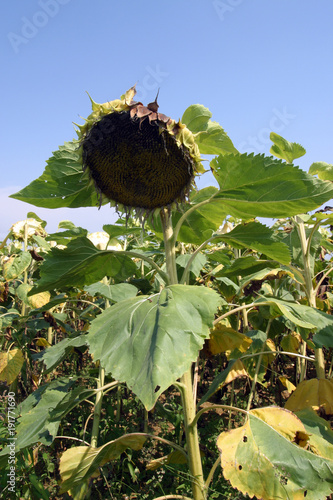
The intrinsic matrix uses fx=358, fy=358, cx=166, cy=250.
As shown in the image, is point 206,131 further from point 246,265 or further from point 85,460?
point 85,460

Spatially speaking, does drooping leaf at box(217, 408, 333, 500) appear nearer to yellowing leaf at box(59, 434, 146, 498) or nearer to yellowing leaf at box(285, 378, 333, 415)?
yellowing leaf at box(59, 434, 146, 498)

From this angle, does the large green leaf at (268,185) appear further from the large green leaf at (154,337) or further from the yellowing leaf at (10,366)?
the yellowing leaf at (10,366)

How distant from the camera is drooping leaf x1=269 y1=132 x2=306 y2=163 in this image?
2.27 meters

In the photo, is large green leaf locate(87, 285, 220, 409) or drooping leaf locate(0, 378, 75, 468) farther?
drooping leaf locate(0, 378, 75, 468)

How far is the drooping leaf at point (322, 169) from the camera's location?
238 cm

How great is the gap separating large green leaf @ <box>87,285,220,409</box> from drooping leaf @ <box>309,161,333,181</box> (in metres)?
1.66

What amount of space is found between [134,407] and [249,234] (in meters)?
2.66

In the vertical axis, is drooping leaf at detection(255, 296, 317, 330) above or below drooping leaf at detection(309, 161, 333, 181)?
below

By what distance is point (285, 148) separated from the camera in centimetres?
229

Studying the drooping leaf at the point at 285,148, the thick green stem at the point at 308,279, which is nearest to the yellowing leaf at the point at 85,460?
the thick green stem at the point at 308,279

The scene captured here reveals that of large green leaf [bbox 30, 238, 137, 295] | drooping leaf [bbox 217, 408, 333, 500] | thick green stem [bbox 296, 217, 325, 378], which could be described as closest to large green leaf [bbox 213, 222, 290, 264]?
large green leaf [bbox 30, 238, 137, 295]

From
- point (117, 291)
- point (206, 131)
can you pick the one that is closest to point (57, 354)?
point (117, 291)

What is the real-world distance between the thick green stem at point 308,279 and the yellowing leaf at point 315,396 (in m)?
0.15

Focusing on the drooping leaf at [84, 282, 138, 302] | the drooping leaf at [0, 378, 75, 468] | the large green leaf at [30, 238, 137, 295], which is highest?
the large green leaf at [30, 238, 137, 295]
